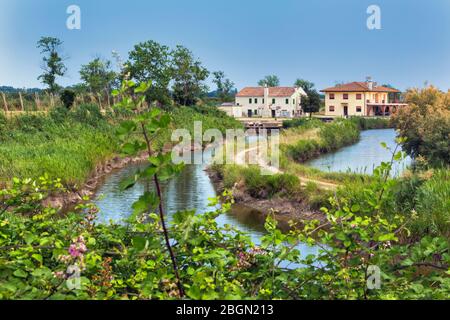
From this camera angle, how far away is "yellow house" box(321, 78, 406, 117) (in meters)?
61.7

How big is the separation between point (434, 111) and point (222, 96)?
164ft

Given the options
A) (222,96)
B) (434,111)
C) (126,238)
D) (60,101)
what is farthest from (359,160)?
(222,96)

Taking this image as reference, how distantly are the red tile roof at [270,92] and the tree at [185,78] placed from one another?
20.9 metres

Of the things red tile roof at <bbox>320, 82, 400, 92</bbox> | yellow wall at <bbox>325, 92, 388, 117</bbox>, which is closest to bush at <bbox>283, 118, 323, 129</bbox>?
red tile roof at <bbox>320, 82, 400, 92</bbox>

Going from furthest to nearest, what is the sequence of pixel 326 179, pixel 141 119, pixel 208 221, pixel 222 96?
1. pixel 222 96
2. pixel 326 179
3. pixel 208 221
4. pixel 141 119

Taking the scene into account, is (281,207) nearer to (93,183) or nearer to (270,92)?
(93,183)

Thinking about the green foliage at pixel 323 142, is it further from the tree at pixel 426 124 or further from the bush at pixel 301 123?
the tree at pixel 426 124

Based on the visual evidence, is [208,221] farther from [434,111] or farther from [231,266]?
[434,111]

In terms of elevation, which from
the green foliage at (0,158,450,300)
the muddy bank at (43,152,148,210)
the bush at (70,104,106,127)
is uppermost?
the bush at (70,104,106,127)

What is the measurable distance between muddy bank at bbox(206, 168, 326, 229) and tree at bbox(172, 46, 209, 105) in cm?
2937

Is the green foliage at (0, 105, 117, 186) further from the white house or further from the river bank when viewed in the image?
the white house

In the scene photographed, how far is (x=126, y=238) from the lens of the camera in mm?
3561

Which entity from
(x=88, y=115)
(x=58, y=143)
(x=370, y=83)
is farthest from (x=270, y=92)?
(x=58, y=143)

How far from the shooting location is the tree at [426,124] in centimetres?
1844
